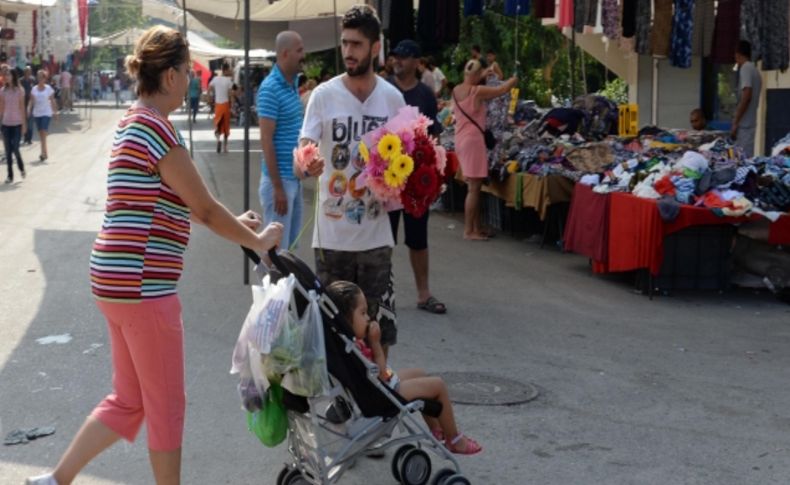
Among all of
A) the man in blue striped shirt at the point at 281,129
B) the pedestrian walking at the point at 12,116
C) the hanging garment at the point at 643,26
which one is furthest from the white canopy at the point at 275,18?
the man in blue striped shirt at the point at 281,129

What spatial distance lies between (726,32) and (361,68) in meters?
10.1

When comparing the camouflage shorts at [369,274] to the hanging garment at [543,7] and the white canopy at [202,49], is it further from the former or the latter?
the white canopy at [202,49]

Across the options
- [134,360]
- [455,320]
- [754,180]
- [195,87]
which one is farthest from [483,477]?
[195,87]

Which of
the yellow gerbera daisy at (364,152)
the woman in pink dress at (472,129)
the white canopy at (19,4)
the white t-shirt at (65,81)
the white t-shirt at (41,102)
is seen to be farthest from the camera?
the white t-shirt at (65,81)

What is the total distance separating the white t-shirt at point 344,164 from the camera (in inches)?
247

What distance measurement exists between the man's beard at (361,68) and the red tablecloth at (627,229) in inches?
179

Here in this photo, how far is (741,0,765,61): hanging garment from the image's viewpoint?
14.0 metres

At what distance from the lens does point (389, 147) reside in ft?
19.8

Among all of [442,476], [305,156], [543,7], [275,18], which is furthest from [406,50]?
[275,18]

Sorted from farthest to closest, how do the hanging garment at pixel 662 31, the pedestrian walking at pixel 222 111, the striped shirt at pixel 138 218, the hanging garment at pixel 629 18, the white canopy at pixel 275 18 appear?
the pedestrian walking at pixel 222 111, the white canopy at pixel 275 18, the hanging garment at pixel 629 18, the hanging garment at pixel 662 31, the striped shirt at pixel 138 218

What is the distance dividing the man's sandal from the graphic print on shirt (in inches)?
131

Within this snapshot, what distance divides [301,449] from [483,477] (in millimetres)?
1055

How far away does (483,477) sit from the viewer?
575 cm

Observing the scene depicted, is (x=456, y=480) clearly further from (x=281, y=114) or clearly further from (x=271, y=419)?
(x=281, y=114)
